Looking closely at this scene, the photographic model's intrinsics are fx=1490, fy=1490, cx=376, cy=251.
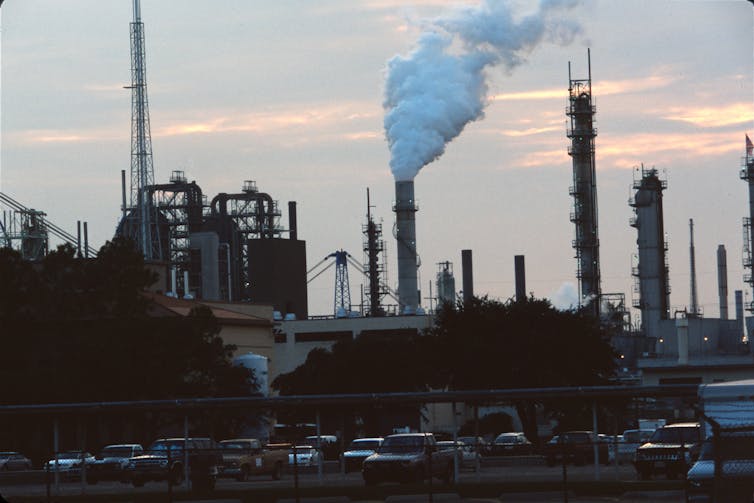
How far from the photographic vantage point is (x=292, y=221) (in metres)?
138

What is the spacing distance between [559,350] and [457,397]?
4929 cm

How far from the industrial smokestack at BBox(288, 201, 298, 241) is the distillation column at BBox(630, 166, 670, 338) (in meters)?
32.9

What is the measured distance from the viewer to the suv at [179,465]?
101ft

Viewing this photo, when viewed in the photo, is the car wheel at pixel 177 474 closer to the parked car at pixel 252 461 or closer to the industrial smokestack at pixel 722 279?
the parked car at pixel 252 461

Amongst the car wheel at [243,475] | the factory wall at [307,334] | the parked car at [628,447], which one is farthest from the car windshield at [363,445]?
the factory wall at [307,334]

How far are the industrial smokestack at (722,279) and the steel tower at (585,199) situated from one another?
82.1 feet

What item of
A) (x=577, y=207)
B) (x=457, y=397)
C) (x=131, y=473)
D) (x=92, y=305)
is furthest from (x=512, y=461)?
(x=577, y=207)

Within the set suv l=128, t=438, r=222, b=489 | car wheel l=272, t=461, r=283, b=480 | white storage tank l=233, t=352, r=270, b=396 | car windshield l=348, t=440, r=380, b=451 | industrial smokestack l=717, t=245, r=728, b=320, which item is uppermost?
industrial smokestack l=717, t=245, r=728, b=320

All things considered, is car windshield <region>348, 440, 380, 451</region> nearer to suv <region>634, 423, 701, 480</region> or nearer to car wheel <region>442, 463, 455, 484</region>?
car wheel <region>442, 463, 455, 484</region>

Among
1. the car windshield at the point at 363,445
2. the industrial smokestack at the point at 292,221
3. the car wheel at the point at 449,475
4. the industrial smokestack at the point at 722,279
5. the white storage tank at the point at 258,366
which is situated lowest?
the car wheel at the point at 449,475

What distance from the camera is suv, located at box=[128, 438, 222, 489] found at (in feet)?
101

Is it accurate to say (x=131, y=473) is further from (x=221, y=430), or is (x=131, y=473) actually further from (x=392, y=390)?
(x=392, y=390)

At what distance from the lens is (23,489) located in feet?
114

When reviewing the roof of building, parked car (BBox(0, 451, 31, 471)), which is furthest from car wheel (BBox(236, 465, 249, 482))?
the roof of building
